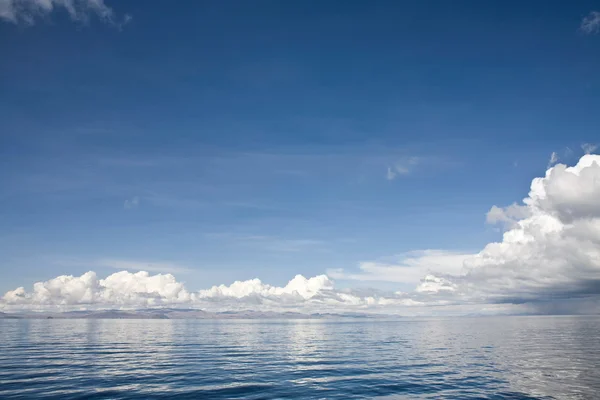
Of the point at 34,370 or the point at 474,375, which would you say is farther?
the point at 34,370

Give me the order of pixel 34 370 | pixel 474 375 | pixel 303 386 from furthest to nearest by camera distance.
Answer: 1. pixel 34 370
2. pixel 474 375
3. pixel 303 386

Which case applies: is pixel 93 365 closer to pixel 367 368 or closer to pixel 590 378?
pixel 367 368

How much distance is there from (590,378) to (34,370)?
8383 cm

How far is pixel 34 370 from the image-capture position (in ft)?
208

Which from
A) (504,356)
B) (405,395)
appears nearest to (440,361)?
(504,356)

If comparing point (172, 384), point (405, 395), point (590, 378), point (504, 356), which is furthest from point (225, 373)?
point (504, 356)

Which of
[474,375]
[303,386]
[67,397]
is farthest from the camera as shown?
[474,375]

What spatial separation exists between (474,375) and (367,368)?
1697cm

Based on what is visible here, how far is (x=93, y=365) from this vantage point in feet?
227

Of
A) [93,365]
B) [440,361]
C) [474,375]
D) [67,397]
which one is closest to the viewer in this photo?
Answer: [67,397]

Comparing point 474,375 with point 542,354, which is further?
point 542,354

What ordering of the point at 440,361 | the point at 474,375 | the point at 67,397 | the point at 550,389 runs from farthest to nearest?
the point at 440,361, the point at 474,375, the point at 550,389, the point at 67,397

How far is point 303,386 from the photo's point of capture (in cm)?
5131

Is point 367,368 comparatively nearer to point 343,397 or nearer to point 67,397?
point 343,397
